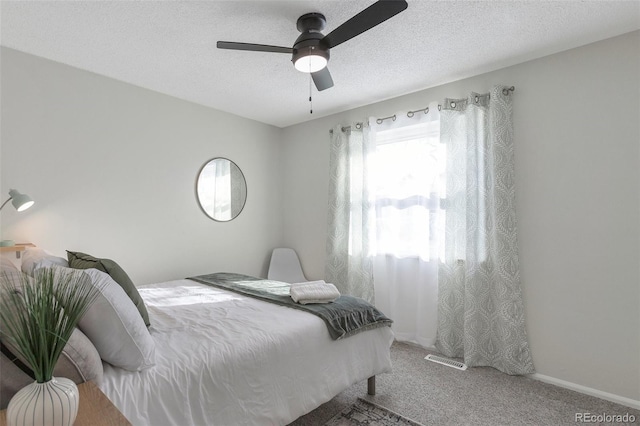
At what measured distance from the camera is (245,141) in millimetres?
4242

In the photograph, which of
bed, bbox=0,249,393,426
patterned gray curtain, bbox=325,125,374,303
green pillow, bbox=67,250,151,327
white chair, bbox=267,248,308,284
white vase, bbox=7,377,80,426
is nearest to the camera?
white vase, bbox=7,377,80,426

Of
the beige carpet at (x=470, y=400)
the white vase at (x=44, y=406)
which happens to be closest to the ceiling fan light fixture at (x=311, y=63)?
the white vase at (x=44, y=406)

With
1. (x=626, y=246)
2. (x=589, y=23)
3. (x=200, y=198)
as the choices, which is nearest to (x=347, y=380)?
(x=626, y=246)

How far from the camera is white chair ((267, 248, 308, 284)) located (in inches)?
170

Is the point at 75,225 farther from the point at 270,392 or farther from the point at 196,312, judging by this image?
the point at 270,392

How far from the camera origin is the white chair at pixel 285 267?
4.32 meters

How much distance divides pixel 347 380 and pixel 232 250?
246 cm

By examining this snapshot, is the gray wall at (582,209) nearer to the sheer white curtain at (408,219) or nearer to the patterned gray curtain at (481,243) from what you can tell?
the patterned gray curtain at (481,243)

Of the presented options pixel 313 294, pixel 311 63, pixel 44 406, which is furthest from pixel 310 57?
pixel 44 406

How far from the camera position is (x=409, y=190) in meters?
3.40

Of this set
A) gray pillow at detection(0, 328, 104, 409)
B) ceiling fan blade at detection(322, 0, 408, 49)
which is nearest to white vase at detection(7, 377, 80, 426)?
gray pillow at detection(0, 328, 104, 409)

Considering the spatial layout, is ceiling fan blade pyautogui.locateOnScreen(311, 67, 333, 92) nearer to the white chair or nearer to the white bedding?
the white bedding

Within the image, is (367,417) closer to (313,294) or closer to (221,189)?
(313,294)

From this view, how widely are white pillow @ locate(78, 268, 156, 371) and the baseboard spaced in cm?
284
